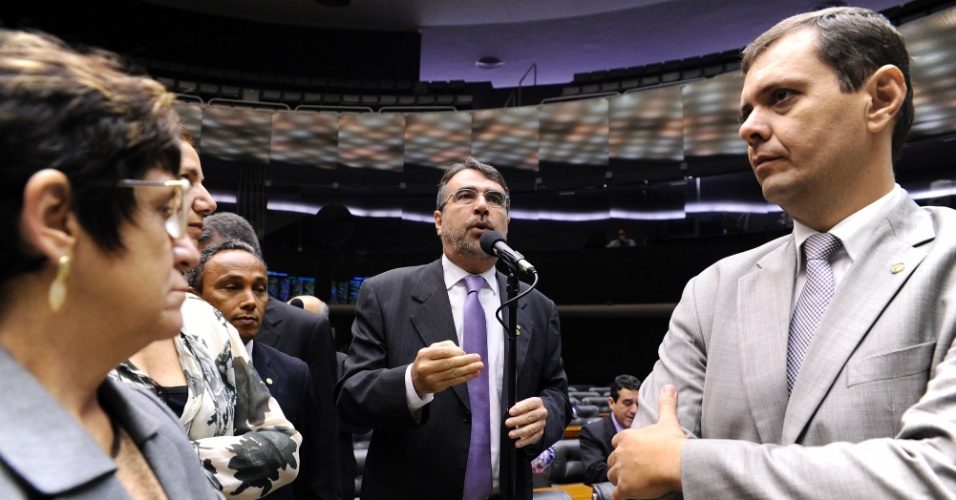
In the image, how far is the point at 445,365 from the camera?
6.72 ft

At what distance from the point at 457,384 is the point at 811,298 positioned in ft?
3.53

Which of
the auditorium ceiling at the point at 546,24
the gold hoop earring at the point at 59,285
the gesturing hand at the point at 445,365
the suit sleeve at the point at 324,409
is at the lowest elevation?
the suit sleeve at the point at 324,409

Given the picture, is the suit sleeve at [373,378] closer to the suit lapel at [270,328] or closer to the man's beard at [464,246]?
the man's beard at [464,246]

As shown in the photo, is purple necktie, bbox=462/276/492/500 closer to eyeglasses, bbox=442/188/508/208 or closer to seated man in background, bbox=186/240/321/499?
eyeglasses, bbox=442/188/508/208

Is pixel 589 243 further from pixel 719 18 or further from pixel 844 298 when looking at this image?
pixel 844 298

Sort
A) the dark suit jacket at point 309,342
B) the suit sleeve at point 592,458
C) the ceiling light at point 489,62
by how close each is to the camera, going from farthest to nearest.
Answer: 1. the ceiling light at point 489,62
2. the suit sleeve at point 592,458
3. the dark suit jacket at point 309,342

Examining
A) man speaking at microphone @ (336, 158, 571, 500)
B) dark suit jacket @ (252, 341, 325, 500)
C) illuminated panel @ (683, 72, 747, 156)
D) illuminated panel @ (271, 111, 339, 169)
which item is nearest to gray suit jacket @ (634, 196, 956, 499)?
man speaking at microphone @ (336, 158, 571, 500)

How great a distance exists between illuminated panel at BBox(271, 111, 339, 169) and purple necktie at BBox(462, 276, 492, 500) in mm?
11145

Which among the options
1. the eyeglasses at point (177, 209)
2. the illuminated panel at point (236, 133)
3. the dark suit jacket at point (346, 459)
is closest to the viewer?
the eyeglasses at point (177, 209)

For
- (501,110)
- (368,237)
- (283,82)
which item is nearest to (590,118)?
(501,110)

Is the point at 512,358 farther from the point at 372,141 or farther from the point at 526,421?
the point at 372,141

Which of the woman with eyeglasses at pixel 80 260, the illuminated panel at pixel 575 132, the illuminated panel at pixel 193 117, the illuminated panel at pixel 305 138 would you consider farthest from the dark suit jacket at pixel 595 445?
the illuminated panel at pixel 193 117

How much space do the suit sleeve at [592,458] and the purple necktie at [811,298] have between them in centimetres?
373

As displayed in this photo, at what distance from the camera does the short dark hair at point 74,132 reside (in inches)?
29.4
